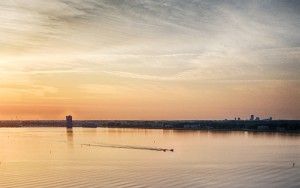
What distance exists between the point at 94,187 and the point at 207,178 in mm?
15474

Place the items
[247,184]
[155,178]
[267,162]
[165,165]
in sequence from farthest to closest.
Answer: [267,162], [165,165], [155,178], [247,184]

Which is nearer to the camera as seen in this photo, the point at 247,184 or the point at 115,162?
the point at 247,184

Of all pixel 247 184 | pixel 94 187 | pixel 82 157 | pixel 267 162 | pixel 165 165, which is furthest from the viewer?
pixel 82 157

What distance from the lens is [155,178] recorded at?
2125 inches

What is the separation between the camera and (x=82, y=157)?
82375mm

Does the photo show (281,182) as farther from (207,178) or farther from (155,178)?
(155,178)

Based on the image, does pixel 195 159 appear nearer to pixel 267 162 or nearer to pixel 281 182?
pixel 267 162

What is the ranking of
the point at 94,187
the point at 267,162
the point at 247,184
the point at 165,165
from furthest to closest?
1. the point at 267,162
2. the point at 165,165
3. the point at 247,184
4. the point at 94,187

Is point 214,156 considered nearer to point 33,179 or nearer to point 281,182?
point 281,182

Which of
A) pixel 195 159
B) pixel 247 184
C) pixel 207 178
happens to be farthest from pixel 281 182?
pixel 195 159

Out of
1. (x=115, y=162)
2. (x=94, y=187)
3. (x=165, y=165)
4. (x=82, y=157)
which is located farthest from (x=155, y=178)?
(x=82, y=157)

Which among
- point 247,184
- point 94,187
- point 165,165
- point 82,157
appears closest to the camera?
point 94,187

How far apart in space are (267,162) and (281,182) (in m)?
21.2

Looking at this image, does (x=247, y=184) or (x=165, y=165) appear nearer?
(x=247, y=184)
